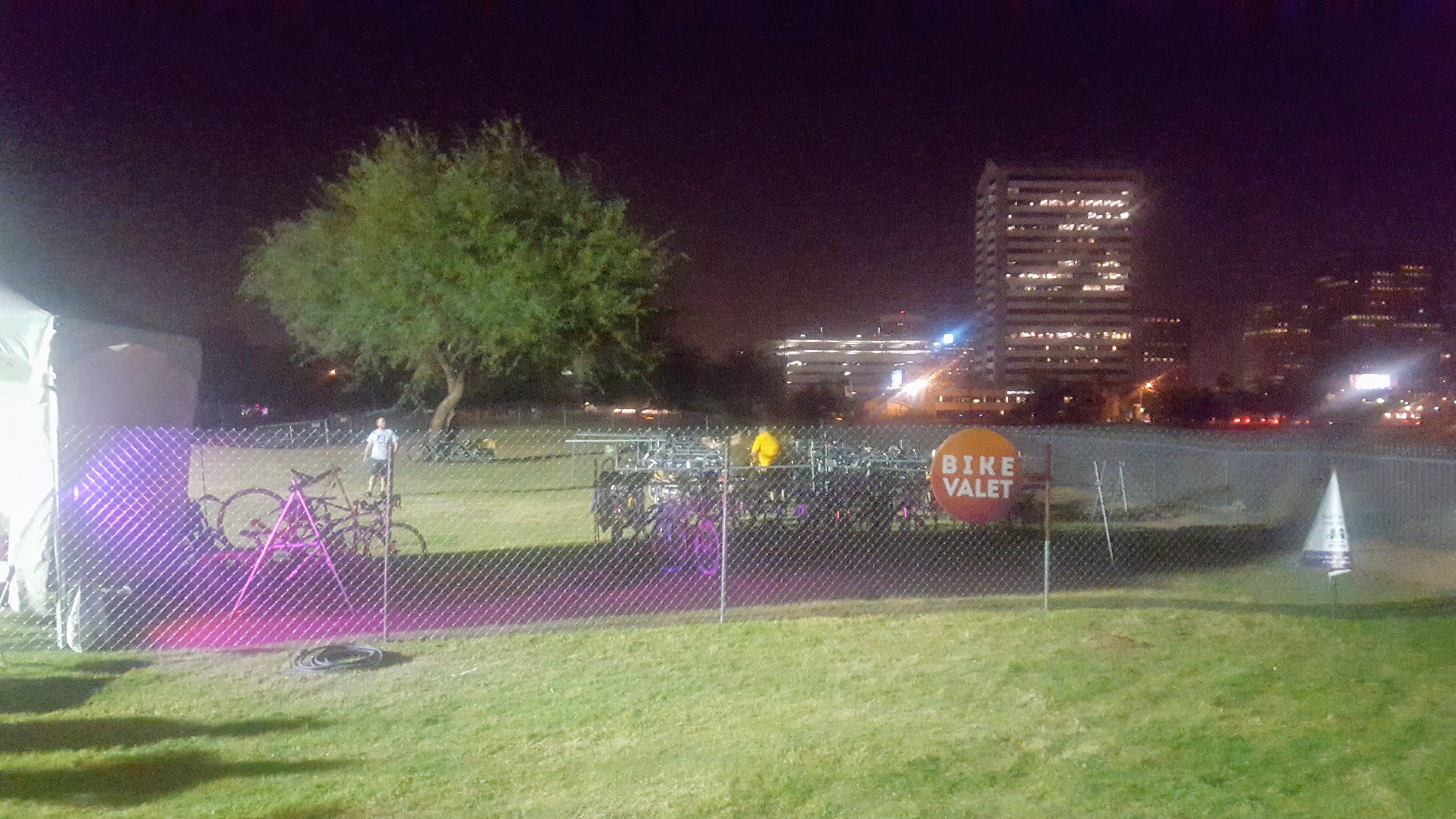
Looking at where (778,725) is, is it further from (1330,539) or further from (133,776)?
(1330,539)

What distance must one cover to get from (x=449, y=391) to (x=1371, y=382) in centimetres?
6273

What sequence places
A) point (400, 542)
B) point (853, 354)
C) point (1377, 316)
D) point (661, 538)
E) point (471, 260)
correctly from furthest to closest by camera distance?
point (853, 354)
point (1377, 316)
point (471, 260)
point (400, 542)
point (661, 538)

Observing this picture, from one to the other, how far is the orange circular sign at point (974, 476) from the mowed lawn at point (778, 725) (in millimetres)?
1014

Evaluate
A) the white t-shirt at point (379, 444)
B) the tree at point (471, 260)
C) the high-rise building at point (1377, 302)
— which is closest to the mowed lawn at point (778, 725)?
the white t-shirt at point (379, 444)

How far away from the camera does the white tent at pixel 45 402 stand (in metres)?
7.62

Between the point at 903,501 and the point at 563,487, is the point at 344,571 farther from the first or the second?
the point at 563,487

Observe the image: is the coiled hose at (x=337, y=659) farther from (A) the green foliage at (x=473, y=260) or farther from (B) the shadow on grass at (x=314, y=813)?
(A) the green foliage at (x=473, y=260)

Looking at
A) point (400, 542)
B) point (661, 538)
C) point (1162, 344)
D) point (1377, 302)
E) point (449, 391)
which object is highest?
point (1162, 344)

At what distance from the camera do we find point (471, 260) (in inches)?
1208

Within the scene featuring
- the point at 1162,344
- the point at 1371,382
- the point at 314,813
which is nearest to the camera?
the point at 314,813

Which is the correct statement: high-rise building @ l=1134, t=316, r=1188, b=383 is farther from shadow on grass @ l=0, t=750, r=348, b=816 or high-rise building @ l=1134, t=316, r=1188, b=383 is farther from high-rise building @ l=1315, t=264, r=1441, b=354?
shadow on grass @ l=0, t=750, r=348, b=816

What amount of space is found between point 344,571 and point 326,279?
24547mm

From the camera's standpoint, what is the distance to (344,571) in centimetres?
1096

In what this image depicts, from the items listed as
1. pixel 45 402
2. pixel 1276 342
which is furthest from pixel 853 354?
pixel 45 402
